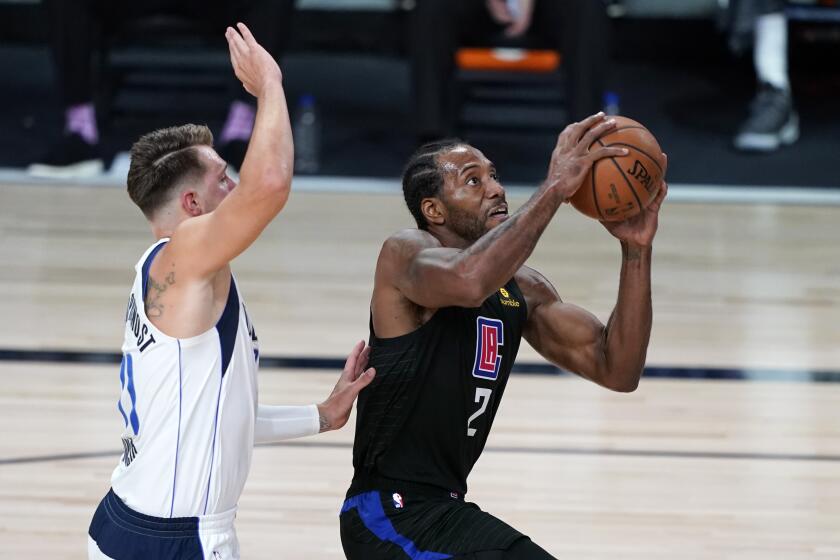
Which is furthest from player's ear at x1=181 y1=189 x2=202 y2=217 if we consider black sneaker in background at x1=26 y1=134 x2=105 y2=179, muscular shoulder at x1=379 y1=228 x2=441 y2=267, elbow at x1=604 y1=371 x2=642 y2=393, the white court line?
black sneaker in background at x1=26 y1=134 x2=105 y2=179

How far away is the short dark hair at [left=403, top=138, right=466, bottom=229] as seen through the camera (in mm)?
3830

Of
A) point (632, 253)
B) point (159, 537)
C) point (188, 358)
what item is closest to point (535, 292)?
point (632, 253)

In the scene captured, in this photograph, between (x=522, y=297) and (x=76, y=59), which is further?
(x=76, y=59)

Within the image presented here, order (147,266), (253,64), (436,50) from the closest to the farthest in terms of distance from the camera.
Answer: (253,64)
(147,266)
(436,50)

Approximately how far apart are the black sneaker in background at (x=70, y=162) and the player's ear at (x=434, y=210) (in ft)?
24.4

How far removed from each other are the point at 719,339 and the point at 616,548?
283 cm

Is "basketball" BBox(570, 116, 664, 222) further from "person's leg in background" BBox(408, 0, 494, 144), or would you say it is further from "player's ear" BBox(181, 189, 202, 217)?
"person's leg in background" BBox(408, 0, 494, 144)

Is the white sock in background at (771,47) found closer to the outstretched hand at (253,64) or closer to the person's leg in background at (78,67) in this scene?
the person's leg in background at (78,67)

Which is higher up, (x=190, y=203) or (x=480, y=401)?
(x=190, y=203)

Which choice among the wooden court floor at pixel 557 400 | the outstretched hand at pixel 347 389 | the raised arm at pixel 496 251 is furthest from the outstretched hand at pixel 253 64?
the wooden court floor at pixel 557 400

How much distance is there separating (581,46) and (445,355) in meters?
7.05

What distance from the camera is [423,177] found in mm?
3842

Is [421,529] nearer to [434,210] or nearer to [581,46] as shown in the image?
[434,210]

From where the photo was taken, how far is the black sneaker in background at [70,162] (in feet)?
35.5
